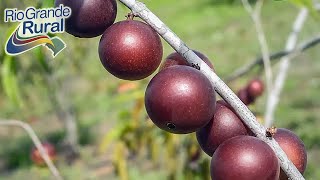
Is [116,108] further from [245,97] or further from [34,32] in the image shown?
[34,32]

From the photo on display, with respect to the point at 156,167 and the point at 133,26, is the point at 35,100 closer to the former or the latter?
the point at 156,167

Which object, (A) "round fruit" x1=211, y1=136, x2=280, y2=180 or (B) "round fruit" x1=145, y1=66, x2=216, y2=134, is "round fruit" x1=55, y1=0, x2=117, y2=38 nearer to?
(B) "round fruit" x1=145, y1=66, x2=216, y2=134

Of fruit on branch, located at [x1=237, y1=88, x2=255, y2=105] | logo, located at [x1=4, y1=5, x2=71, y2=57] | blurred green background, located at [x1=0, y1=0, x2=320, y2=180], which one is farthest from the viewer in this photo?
blurred green background, located at [x1=0, y1=0, x2=320, y2=180]

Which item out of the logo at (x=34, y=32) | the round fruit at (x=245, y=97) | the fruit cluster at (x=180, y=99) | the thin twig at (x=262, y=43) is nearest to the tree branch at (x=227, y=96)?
the fruit cluster at (x=180, y=99)

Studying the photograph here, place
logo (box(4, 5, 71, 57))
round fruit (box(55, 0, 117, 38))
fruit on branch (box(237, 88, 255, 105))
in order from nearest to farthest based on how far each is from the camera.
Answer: round fruit (box(55, 0, 117, 38)), logo (box(4, 5, 71, 57)), fruit on branch (box(237, 88, 255, 105))

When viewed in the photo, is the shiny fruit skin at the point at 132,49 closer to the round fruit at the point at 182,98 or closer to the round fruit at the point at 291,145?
the round fruit at the point at 182,98

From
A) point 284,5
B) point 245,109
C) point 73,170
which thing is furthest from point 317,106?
point 245,109

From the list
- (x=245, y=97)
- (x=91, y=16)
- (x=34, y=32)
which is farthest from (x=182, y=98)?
(x=245, y=97)

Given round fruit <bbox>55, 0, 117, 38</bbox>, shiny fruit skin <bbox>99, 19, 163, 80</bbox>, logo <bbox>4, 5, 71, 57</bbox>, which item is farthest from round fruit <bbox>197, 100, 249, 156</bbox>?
logo <bbox>4, 5, 71, 57</bbox>
